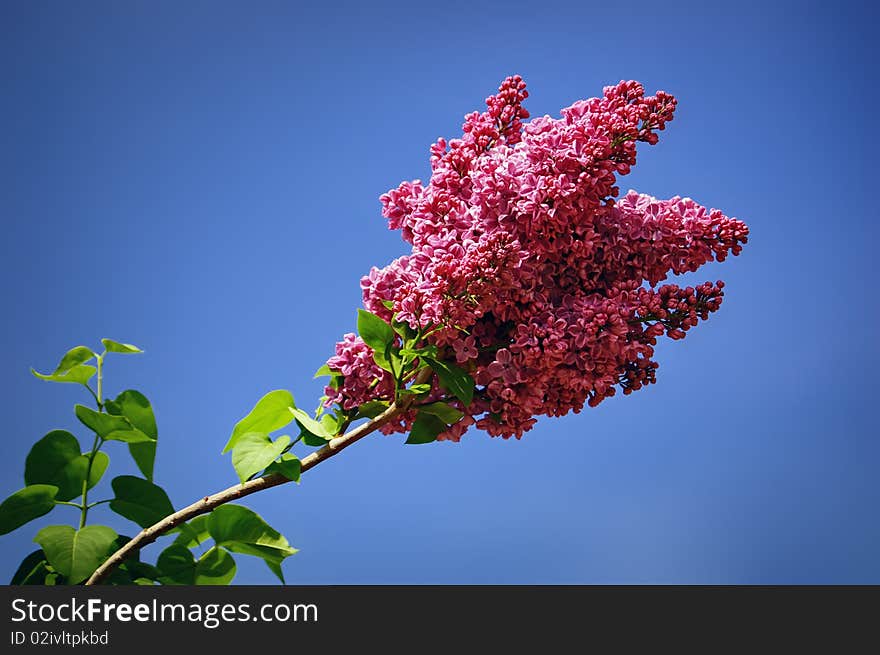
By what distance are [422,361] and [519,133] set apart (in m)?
0.27

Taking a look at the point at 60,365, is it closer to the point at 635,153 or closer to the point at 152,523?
the point at 152,523

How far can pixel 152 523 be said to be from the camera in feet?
2.78

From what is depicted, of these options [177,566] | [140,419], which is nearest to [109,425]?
[140,419]

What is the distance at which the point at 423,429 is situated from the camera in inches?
32.7

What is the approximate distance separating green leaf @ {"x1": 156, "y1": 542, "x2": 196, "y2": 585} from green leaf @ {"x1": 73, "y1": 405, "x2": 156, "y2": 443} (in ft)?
0.34

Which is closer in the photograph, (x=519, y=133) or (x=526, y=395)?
(x=526, y=395)

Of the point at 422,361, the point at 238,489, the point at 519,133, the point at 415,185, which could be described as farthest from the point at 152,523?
the point at 519,133

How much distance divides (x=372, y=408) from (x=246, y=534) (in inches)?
6.1

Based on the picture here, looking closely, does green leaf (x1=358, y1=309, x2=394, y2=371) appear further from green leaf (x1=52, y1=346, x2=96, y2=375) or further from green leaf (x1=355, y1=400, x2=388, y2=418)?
green leaf (x1=52, y1=346, x2=96, y2=375)

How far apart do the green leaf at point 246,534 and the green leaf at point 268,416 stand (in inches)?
3.3

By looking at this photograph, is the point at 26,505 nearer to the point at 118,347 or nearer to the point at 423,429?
the point at 118,347

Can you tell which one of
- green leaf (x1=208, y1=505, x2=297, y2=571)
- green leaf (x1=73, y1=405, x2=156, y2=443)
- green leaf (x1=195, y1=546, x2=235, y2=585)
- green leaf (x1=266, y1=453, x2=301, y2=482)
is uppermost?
green leaf (x1=73, y1=405, x2=156, y2=443)

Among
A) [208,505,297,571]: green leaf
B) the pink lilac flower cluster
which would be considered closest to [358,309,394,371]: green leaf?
the pink lilac flower cluster

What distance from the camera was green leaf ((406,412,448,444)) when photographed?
83 cm
